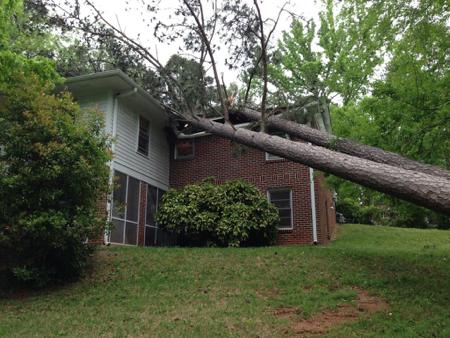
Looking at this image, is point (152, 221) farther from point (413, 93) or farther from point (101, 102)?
point (413, 93)

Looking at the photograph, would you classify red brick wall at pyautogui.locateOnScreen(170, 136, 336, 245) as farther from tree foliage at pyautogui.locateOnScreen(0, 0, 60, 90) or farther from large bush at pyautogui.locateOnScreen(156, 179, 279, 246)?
tree foliage at pyautogui.locateOnScreen(0, 0, 60, 90)

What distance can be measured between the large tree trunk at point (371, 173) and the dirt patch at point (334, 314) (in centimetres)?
179

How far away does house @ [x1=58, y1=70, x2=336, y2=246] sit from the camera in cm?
1229

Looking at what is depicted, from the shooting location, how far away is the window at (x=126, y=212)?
11938mm

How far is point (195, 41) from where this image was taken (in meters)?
11.4

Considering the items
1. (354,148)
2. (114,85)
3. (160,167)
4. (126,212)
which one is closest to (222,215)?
(126,212)

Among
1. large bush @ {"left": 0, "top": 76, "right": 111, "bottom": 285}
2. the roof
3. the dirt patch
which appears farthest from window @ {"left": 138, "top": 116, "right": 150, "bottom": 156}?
the dirt patch

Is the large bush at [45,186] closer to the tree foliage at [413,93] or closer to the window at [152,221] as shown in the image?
the window at [152,221]

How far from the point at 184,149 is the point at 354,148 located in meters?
8.36


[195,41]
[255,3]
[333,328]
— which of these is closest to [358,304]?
[333,328]

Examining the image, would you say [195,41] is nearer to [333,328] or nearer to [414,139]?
[414,139]

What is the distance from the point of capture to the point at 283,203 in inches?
555

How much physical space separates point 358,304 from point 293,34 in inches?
1004

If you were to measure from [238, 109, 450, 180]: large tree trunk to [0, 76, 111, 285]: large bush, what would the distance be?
15.9ft
